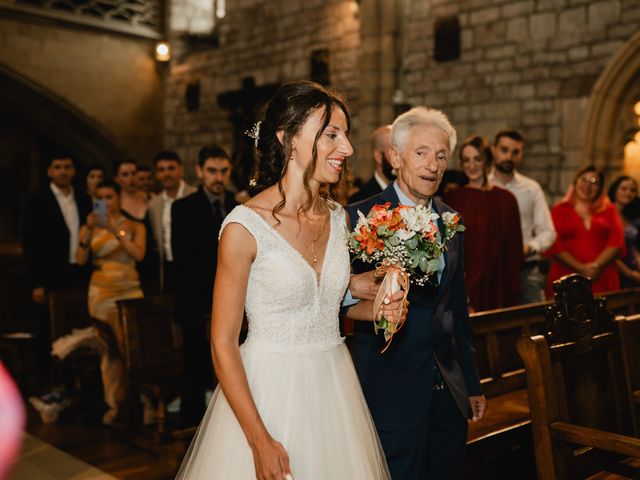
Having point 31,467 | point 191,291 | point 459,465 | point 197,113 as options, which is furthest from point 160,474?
point 197,113

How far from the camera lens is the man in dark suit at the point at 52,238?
5.09 metres

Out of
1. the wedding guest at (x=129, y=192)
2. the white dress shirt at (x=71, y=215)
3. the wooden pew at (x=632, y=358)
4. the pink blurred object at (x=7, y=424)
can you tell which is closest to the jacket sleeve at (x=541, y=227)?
the wooden pew at (x=632, y=358)

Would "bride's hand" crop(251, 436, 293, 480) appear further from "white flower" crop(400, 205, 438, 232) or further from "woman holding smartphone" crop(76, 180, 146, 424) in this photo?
"woman holding smartphone" crop(76, 180, 146, 424)

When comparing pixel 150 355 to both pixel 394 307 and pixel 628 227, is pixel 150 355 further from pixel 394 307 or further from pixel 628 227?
pixel 628 227

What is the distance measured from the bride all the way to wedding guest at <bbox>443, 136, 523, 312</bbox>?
2.32 meters

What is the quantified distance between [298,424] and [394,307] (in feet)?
1.21

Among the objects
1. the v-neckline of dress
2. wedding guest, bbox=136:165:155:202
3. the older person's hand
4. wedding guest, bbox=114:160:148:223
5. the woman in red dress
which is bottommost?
the older person's hand

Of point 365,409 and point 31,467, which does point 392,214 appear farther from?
point 31,467

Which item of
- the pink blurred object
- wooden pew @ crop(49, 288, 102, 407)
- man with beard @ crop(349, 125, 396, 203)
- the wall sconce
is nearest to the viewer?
the pink blurred object

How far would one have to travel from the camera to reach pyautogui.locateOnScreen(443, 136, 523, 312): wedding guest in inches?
156

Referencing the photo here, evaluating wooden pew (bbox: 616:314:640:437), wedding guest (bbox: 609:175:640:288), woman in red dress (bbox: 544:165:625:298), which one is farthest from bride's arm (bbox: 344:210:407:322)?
wedding guest (bbox: 609:175:640:288)

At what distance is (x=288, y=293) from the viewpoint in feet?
5.54

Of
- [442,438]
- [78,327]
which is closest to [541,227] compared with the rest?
[442,438]

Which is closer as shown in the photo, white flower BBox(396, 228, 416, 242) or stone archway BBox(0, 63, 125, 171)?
white flower BBox(396, 228, 416, 242)
